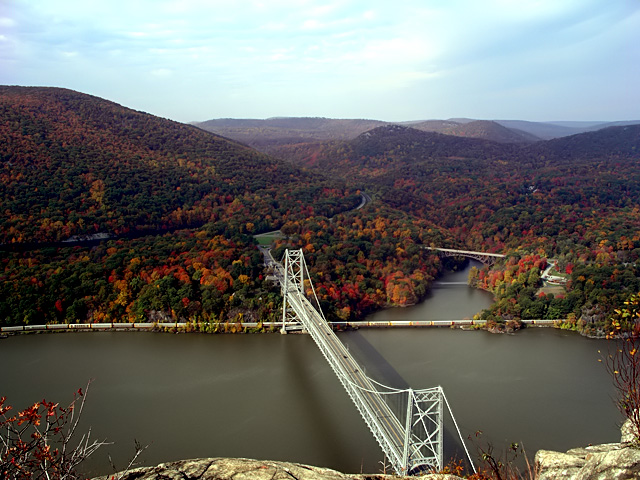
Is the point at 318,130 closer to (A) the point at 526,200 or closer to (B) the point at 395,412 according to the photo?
(A) the point at 526,200

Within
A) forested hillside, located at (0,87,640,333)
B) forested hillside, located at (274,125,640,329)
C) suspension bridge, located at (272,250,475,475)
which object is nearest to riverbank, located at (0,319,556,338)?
forested hillside, located at (0,87,640,333)

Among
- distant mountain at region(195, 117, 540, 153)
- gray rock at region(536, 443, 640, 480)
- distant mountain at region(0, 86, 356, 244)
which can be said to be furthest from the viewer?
distant mountain at region(195, 117, 540, 153)

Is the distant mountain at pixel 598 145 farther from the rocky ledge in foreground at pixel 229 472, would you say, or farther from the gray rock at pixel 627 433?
the rocky ledge in foreground at pixel 229 472

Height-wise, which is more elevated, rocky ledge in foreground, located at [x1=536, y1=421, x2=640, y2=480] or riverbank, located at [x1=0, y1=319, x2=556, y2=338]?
rocky ledge in foreground, located at [x1=536, y1=421, x2=640, y2=480]

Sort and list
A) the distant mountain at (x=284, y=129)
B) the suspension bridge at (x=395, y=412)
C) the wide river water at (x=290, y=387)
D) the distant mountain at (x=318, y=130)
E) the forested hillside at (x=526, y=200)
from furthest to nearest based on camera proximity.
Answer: the distant mountain at (x=284, y=129), the distant mountain at (x=318, y=130), the forested hillside at (x=526, y=200), the wide river water at (x=290, y=387), the suspension bridge at (x=395, y=412)

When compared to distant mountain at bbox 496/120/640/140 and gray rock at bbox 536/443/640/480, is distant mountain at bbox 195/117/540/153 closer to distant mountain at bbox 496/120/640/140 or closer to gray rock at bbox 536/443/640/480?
distant mountain at bbox 496/120/640/140

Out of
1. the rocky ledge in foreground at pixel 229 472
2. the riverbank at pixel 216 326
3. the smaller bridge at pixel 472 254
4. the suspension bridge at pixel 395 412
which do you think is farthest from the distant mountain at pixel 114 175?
the rocky ledge in foreground at pixel 229 472

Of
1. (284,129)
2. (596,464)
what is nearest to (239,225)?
(596,464)
